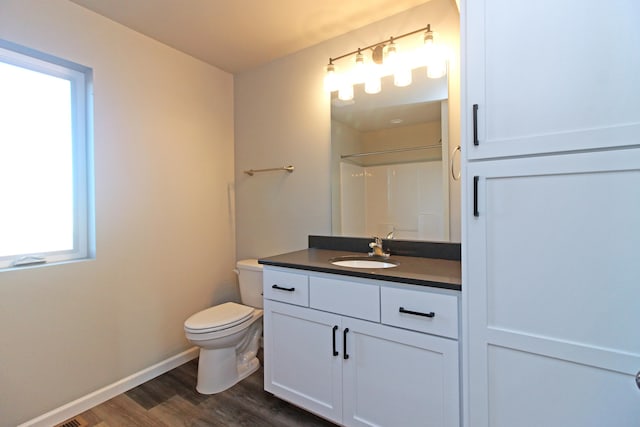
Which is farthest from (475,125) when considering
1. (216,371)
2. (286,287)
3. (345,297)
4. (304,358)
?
(216,371)

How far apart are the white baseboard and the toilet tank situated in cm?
60

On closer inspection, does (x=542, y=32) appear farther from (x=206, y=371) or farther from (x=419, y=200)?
(x=206, y=371)

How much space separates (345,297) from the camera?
144cm

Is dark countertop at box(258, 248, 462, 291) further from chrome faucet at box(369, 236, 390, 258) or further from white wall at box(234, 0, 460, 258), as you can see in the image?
white wall at box(234, 0, 460, 258)

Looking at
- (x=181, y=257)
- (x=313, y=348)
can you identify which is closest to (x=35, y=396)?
(x=181, y=257)

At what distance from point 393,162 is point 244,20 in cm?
132

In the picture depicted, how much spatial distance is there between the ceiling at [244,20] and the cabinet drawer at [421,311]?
65.2 inches

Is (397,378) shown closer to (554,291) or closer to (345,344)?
(345,344)

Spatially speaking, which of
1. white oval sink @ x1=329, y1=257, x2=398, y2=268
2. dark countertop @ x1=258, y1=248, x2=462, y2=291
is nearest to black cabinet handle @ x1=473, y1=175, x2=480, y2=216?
dark countertop @ x1=258, y1=248, x2=462, y2=291

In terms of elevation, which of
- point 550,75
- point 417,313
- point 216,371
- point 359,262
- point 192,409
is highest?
point 550,75

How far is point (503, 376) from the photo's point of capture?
3.46ft

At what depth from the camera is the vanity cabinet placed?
1.21 m

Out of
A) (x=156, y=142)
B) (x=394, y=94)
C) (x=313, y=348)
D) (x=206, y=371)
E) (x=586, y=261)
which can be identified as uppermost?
(x=394, y=94)

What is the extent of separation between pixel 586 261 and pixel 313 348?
1210 millimetres
